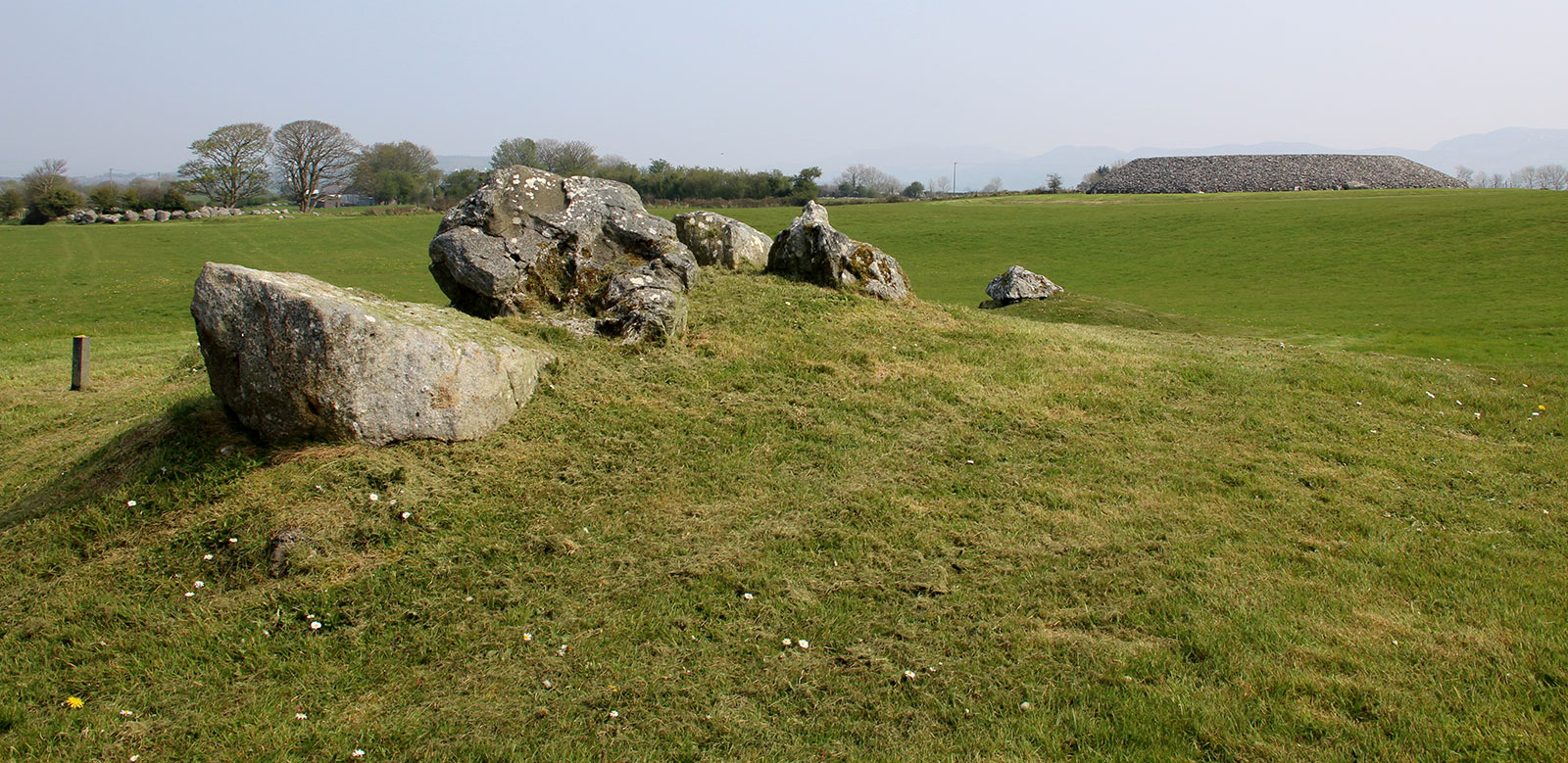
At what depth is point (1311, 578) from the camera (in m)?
6.51

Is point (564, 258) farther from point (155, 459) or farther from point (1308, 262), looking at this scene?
point (1308, 262)

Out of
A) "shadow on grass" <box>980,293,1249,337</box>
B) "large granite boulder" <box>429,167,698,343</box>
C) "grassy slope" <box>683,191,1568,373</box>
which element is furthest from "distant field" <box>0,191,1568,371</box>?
"large granite boulder" <box>429,167,698,343</box>

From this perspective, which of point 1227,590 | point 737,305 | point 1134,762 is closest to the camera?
point 1134,762

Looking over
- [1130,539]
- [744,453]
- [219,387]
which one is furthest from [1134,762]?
[219,387]

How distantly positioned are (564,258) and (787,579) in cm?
707

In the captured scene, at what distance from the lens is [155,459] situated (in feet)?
24.4

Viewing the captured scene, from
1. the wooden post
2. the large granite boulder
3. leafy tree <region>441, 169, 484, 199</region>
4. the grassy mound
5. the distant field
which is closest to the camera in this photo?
the grassy mound

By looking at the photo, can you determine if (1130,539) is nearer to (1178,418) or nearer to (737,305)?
(1178,418)

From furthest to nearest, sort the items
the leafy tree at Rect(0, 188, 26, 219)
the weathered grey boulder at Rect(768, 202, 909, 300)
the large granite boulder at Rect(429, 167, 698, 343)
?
the leafy tree at Rect(0, 188, 26, 219)
the weathered grey boulder at Rect(768, 202, 909, 300)
the large granite boulder at Rect(429, 167, 698, 343)

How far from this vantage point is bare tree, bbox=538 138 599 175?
3211 inches

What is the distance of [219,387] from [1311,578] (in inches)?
369

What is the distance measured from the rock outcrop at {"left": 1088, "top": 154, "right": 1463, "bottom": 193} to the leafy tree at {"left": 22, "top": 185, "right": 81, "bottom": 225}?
94.0 m

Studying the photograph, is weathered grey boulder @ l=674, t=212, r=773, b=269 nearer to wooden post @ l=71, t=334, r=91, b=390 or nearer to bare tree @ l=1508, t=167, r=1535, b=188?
wooden post @ l=71, t=334, r=91, b=390

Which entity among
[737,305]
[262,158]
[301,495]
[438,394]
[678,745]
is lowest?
[678,745]
